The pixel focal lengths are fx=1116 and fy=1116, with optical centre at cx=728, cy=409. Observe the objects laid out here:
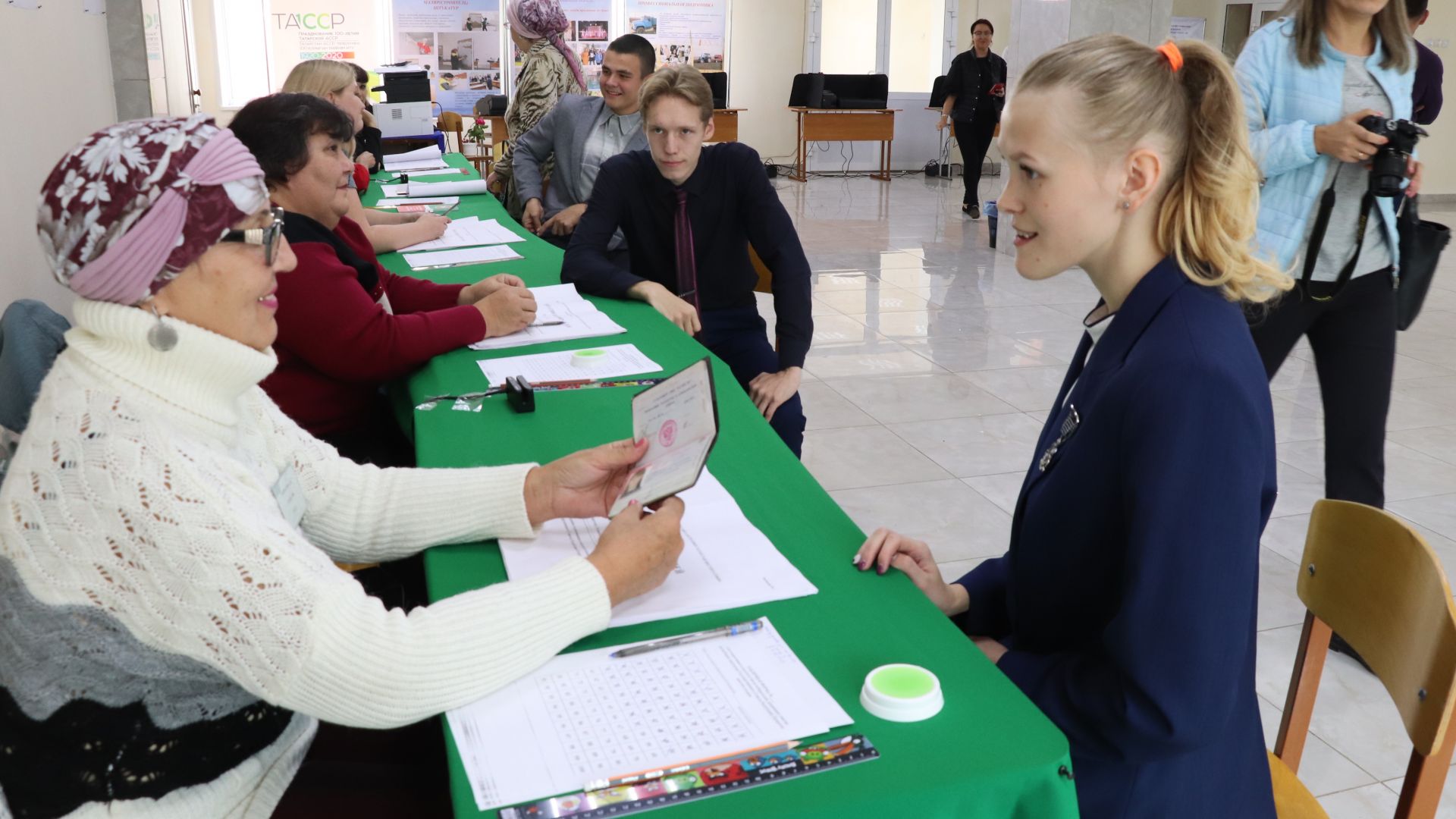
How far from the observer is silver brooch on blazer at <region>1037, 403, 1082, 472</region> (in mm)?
1268

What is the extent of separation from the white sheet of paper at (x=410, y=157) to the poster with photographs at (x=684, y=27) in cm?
692

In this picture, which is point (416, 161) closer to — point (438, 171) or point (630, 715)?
point (438, 171)

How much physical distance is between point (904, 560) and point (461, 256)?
89.6 inches

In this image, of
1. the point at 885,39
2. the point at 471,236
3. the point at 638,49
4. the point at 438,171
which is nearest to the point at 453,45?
the point at 885,39

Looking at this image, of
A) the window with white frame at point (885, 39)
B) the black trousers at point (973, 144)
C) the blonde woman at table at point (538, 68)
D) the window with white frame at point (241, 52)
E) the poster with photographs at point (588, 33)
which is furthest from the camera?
the window with white frame at point (885, 39)

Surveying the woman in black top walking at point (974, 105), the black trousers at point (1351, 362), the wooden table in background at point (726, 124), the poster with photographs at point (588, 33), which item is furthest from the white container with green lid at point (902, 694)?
the poster with photographs at point (588, 33)

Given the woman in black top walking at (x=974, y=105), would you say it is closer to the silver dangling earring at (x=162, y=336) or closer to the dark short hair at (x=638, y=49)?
the dark short hair at (x=638, y=49)

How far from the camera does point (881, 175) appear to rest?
12.5m

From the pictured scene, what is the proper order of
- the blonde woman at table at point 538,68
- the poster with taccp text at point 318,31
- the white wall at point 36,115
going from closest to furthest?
the white wall at point 36,115 < the blonde woman at table at point 538,68 < the poster with taccp text at point 318,31

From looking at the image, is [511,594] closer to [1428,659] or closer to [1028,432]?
[1428,659]

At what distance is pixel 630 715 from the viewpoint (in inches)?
41.8

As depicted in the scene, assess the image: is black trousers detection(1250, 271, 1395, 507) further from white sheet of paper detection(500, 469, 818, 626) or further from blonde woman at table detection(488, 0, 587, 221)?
blonde woman at table detection(488, 0, 587, 221)

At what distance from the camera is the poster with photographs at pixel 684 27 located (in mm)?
12250

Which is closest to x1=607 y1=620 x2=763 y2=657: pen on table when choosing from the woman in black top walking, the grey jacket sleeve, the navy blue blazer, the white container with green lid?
the white container with green lid
